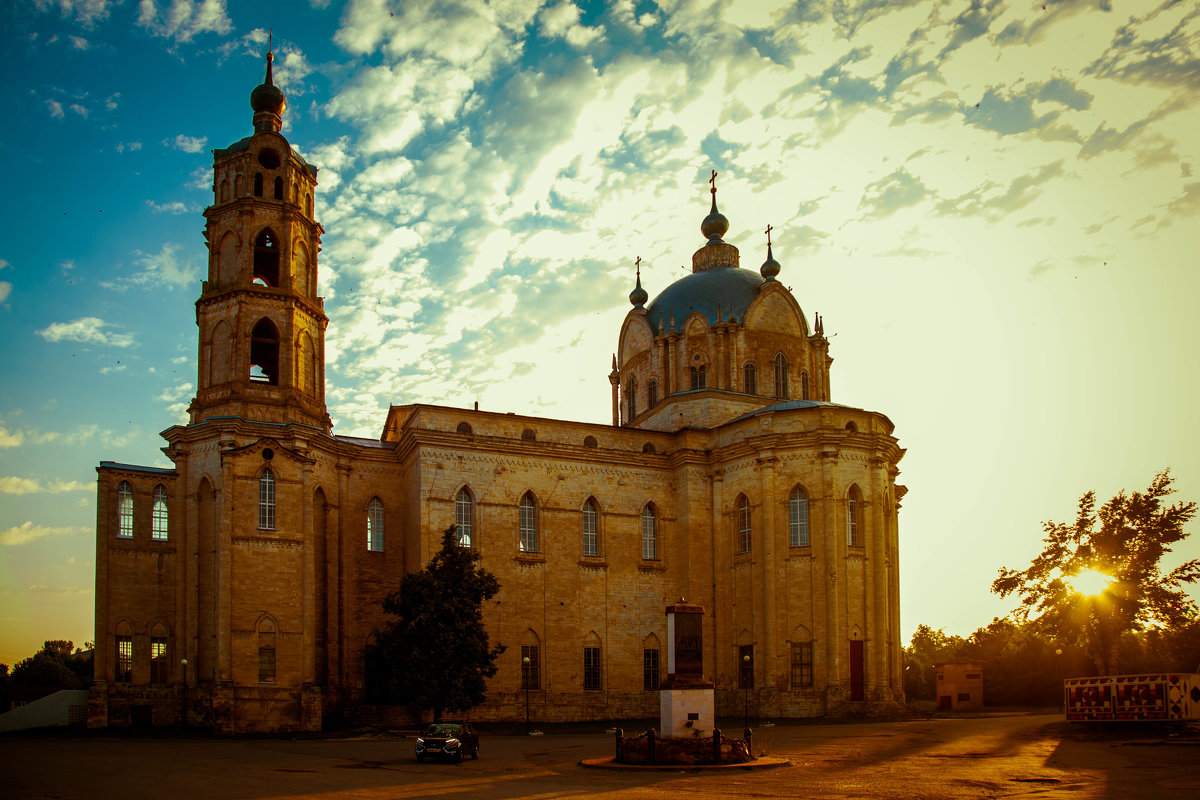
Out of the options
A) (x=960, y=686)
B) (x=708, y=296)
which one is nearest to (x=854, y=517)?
(x=708, y=296)

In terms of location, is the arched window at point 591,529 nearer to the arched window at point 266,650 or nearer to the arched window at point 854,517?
the arched window at point 854,517

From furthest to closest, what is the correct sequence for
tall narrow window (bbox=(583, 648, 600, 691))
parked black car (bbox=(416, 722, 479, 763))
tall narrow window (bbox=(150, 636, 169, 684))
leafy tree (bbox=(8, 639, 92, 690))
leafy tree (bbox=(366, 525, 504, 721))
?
leafy tree (bbox=(8, 639, 92, 690)), tall narrow window (bbox=(583, 648, 600, 691)), tall narrow window (bbox=(150, 636, 169, 684)), leafy tree (bbox=(366, 525, 504, 721)), parked black car (bbox=(416, 722, 479, 763))

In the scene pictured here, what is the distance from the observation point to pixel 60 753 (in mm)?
28094

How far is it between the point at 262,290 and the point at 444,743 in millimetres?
22454

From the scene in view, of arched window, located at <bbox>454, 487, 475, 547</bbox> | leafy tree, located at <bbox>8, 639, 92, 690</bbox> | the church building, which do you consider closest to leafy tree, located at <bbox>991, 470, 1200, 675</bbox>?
the church building

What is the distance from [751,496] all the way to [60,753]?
89.1ft

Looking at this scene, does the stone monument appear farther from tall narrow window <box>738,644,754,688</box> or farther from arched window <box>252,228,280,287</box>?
arched window <box>252,228,280,287</box>

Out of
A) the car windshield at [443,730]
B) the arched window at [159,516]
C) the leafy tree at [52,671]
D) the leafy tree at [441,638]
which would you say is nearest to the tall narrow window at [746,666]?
the leafy tree at [441,638]

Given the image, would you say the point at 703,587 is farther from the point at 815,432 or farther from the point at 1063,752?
the point at 1063,752

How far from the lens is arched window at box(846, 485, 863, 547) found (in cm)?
4359

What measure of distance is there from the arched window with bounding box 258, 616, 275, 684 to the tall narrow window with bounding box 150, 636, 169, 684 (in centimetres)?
440

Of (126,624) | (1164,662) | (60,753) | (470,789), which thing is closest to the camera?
(470,789)


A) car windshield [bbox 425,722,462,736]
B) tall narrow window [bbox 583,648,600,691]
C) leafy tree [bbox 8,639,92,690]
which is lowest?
leafy tree [bbox 8,639,92,690]

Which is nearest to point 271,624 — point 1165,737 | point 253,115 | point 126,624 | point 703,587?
point 126,624
